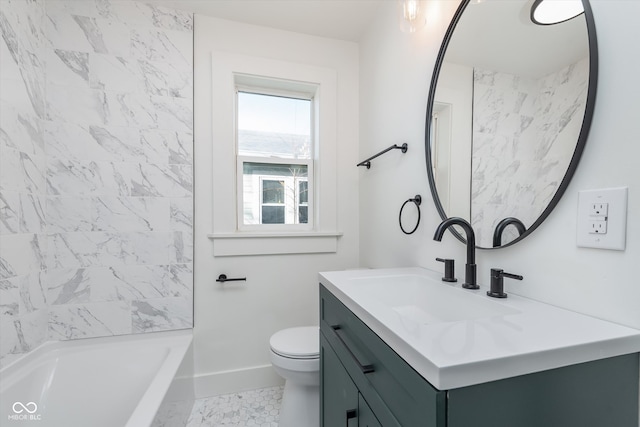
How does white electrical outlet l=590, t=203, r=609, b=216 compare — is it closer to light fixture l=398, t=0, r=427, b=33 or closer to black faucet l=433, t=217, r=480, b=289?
black faucet l=433, t=217, r=480, b=289

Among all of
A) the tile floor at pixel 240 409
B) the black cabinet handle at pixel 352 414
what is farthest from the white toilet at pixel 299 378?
the black cabinet handle at pixel 352 414

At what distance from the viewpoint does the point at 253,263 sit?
1.85 m

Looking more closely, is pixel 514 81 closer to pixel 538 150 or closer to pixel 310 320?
pixel 538 150

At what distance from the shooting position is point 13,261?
133cm

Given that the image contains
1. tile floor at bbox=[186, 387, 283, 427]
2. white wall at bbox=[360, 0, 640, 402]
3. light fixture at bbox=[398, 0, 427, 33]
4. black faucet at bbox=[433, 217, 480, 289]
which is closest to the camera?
white wall at bbox=[360, 0, 640, 402]

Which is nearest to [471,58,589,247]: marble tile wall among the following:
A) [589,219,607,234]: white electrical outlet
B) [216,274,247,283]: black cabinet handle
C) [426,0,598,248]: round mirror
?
[426,0,598,248]: round mirror

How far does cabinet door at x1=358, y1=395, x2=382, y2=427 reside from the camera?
0.68 metres

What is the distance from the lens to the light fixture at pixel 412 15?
4.04 feet

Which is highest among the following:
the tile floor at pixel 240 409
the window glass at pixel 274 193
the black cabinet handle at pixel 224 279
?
the window glass at pixel 274 193

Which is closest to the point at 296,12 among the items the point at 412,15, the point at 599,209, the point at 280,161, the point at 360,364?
the point at 412,15

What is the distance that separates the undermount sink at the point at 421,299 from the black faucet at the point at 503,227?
7.6 inches

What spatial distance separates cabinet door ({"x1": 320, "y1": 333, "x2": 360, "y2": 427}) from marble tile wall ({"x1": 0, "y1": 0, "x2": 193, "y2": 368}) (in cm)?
107

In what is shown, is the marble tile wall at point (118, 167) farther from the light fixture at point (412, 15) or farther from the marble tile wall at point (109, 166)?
the light fixture at point (412, 15)

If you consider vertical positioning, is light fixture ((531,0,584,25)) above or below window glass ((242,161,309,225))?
above
